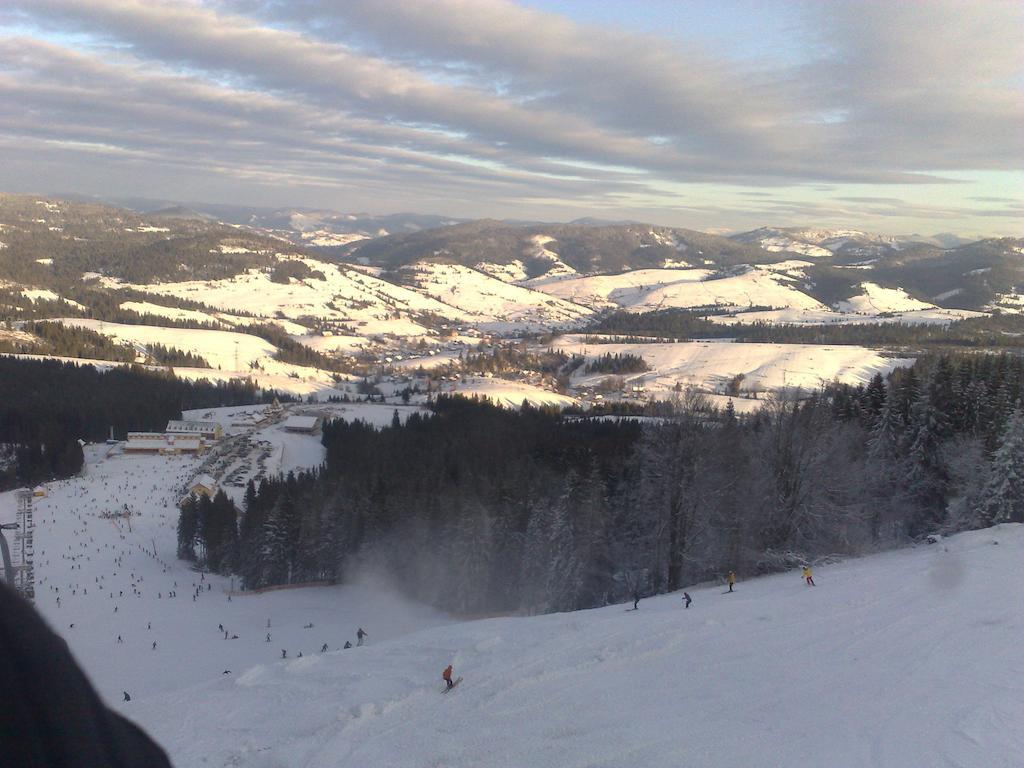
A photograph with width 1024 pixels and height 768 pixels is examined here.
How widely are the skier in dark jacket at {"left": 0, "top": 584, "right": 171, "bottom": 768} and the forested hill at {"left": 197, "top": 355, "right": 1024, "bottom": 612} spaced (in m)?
18.2

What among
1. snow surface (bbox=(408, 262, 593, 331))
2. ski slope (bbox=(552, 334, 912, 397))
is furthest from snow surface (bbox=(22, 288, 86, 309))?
ski slope (bbox=(552, 334, 912, 397))

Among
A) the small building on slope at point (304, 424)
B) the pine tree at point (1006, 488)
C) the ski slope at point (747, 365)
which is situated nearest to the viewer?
the pine tree at point (1006, 488)

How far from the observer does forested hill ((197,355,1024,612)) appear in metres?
19.0

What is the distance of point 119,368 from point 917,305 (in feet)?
556

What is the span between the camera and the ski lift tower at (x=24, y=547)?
2205 centimetres

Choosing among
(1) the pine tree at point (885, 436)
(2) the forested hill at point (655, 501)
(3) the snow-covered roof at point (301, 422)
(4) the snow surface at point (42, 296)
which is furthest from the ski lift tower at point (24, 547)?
(4) the snow surface at point (42, 296)

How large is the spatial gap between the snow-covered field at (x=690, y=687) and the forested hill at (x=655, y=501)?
10.2ft

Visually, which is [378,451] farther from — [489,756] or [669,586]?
[489,756]

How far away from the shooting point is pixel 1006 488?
59.8ft

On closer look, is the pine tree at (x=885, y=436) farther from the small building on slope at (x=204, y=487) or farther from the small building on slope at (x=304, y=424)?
the small building on slope at (x=304, y=424)

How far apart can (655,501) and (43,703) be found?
2071cm

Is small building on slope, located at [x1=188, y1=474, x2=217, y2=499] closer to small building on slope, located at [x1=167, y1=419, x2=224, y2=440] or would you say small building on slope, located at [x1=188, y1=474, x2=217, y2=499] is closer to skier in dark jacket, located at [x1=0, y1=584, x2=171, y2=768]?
small building on slope, located at [x1=167, y1=419, x2=224, y2=440]

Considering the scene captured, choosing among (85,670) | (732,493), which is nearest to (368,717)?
(85,670)

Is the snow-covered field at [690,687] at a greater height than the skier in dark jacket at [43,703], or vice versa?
the skier in dark jacket at [43,703]
